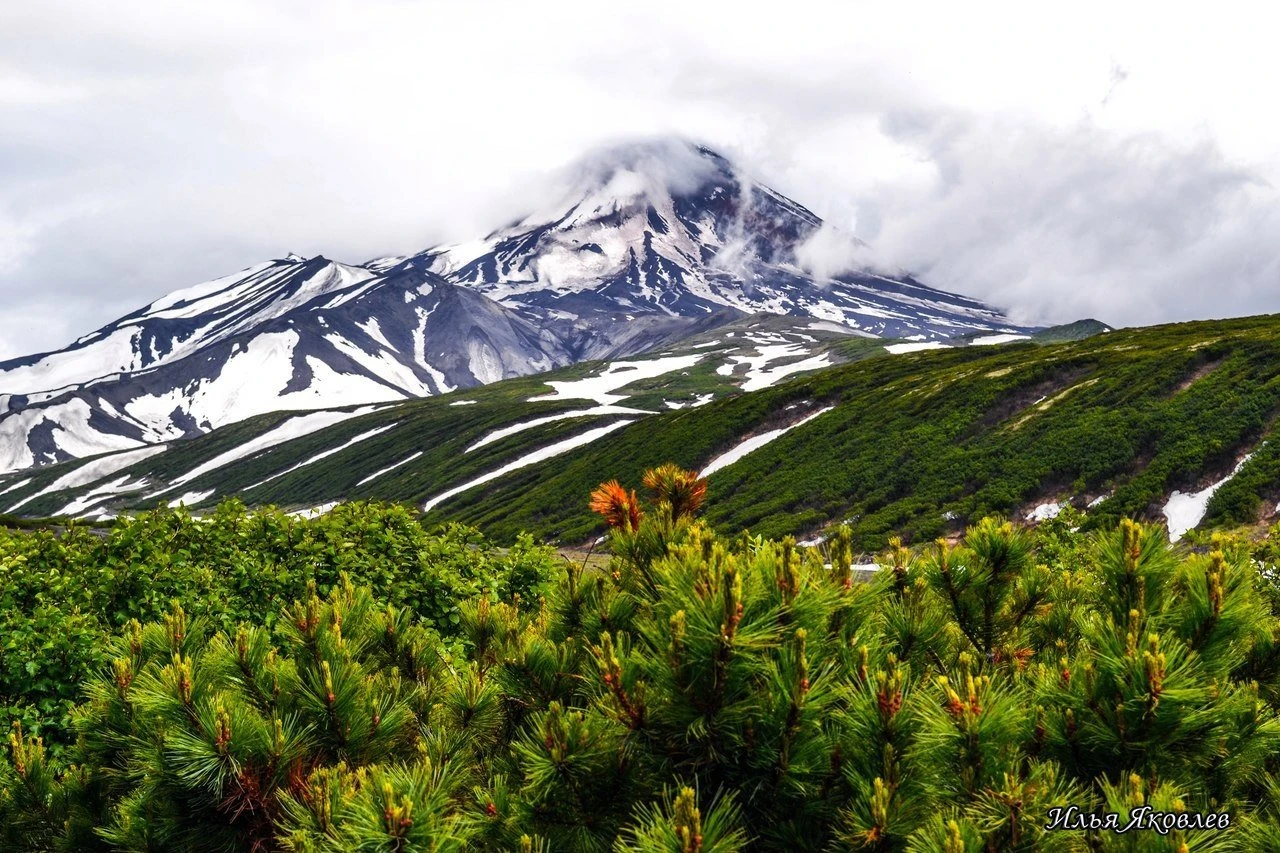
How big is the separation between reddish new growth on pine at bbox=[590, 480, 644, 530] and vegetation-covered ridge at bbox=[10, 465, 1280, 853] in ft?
0.07

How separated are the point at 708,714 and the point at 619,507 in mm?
1818

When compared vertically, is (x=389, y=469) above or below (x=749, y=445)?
below

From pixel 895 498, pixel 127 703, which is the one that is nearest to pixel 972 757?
pixel 127 703

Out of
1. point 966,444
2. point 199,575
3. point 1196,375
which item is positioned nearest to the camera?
point 199,575

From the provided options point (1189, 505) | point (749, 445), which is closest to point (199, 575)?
point (1189, 505)

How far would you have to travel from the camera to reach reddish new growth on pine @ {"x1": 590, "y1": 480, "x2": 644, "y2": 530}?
16.4 feet

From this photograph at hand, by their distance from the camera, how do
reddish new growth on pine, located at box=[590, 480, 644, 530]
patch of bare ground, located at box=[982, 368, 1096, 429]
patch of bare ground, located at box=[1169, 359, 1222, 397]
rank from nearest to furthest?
1. reddish new growth on pine, located at box=[590, 480, 644, 530]
2. patch of bare ground, located at box=[1169, 359, 1222, 397]
3. patch of bare ground, located at box=[982, 368, 1096, 429]

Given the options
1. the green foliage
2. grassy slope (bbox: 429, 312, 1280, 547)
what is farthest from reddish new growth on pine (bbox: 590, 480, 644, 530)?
grassy slope (bbox: 429, 312, 1280, 547)

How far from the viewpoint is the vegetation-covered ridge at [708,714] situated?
327cm

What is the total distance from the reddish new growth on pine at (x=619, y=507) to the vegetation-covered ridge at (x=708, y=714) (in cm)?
2

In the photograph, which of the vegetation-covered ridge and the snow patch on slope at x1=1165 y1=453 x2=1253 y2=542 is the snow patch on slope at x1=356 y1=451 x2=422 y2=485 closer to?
the snow patch on slope at x1=1165 y1=453 x2=1253 y2=542

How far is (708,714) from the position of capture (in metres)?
3.42

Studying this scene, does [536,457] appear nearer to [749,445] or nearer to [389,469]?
[389,469]

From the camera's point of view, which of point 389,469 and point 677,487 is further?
point 389,469
